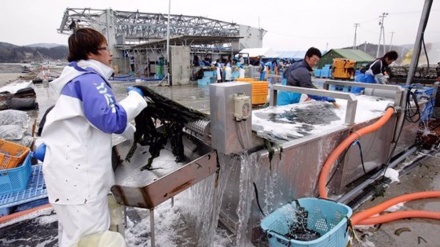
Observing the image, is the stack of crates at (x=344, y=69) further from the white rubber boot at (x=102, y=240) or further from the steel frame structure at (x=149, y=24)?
the steel frame structure at (x=149, y=24)

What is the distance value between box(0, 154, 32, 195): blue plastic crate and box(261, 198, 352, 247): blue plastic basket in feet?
8.75

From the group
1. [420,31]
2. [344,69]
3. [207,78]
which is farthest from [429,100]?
[207,78]

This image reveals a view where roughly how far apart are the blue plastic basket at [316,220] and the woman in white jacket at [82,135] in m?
1.08

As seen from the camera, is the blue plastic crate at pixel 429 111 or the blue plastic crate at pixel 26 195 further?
the blue plastic crate at pixel 429 111

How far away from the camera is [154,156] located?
1907 millimetres

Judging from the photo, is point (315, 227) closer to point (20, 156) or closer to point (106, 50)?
point (106, 50)

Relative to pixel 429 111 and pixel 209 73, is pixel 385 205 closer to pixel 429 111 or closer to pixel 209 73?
pixel 429 111

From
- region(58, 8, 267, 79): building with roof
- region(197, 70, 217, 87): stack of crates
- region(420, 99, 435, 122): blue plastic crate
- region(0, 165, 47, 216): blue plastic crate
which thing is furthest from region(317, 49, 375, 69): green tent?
region(0, 165, 47, 216): blue plastic crate

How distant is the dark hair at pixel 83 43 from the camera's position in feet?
4.77

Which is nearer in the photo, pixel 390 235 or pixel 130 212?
pixel 390 235

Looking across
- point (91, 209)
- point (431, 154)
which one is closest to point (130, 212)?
point (91, 209)

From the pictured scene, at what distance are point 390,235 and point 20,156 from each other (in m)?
3.98

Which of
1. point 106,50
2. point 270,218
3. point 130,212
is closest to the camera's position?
point 106,50

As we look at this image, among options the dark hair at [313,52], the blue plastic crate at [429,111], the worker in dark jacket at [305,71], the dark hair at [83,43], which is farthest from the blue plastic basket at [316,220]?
the blue plastic crate at [429,111]
